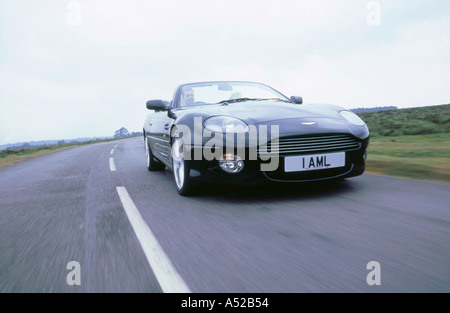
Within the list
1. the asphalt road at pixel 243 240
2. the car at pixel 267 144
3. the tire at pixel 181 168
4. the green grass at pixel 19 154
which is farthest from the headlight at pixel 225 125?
the green grass at pixel 19 154

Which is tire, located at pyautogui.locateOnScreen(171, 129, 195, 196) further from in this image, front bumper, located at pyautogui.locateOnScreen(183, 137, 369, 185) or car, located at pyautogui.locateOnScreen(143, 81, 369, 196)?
front bumper, located at pyautogui.locateOnScreen(183, 137, 369, 185)

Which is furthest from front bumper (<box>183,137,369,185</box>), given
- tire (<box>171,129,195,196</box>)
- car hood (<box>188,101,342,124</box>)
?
car hood (<box>188,101,342,124</box>)

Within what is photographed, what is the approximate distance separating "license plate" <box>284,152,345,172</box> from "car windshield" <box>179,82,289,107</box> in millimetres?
1684

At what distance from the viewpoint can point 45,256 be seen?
227 cm

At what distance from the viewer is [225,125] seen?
3447 mm

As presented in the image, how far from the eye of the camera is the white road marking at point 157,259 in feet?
5.65

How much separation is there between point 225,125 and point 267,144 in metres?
0.47

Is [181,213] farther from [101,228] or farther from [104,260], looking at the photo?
[104,260]

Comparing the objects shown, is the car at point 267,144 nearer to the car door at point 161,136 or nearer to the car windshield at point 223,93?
the car door at point 161,136

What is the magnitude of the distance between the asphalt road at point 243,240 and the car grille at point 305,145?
479 mm

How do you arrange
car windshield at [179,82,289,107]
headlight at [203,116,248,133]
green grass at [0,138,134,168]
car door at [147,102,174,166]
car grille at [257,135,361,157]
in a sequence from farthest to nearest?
green grass at [0,138,134,168] → car windshield at [179,82,289,107] → car door at [147,102,174,166] → headlight at [203,116,248,133] → car grille at [257,135,361,157]

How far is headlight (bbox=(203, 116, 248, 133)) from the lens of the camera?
338cm

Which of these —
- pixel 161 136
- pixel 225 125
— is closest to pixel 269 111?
pixel 225 125
